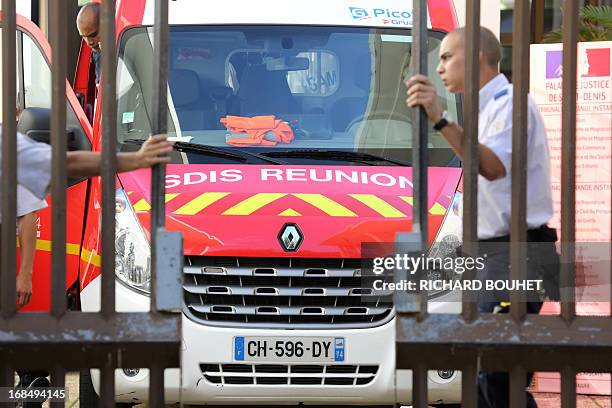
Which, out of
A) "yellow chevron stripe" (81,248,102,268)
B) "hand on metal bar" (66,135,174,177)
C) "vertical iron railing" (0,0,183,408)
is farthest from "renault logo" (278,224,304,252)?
"vertical iron railing" (0,0,183,408)

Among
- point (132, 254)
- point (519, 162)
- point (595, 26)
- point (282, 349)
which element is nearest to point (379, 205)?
point (282, 349)

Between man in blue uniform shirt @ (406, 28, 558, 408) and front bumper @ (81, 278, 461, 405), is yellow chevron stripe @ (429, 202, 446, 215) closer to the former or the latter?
front bumper @ (81, 278, 461, 405)

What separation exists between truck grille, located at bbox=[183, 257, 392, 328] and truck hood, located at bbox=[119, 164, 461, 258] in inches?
2.3

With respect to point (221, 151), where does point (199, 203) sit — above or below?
below

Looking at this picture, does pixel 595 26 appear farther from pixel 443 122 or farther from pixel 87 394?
pixel 443 122

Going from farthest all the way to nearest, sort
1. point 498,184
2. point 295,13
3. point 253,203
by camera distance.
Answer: point 295,13 → point 253,203 → point 498,184

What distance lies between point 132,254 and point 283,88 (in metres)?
1.31

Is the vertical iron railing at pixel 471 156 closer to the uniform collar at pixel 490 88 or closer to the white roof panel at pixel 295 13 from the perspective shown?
the uniform collar at pixel 490 88

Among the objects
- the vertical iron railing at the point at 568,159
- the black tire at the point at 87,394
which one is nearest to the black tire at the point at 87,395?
the black tire at the point at 87,394

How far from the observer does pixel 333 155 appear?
6.11 m

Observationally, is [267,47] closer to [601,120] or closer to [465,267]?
[601,120]

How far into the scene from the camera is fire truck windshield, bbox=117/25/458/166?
6.21 meters

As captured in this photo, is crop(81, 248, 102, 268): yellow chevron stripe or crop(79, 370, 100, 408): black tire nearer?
crop(81, 248, 102, 268): yellow chevron stripe

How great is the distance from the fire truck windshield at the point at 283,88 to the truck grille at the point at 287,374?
3.89 feet
